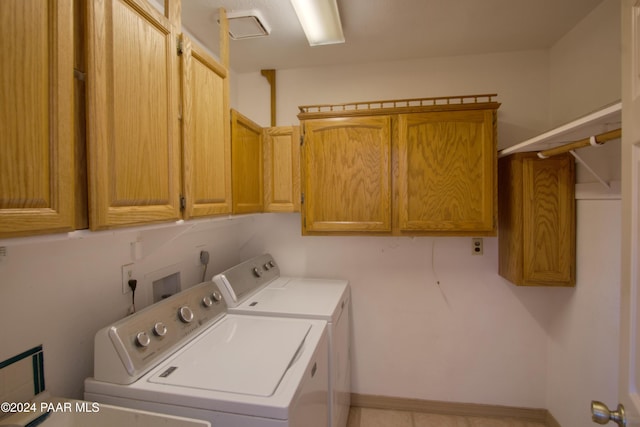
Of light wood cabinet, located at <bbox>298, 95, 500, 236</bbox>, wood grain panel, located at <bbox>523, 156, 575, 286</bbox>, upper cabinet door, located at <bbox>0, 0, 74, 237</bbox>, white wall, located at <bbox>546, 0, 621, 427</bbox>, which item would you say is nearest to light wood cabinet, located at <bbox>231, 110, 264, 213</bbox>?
light wood cabinet, located at <bbox>298, 95, 500, 236</bbox>

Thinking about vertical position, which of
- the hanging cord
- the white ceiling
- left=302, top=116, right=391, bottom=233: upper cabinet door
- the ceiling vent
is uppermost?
the white ceiling

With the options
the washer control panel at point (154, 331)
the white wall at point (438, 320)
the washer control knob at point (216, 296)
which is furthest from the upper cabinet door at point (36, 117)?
the white wall at point (438, 320)

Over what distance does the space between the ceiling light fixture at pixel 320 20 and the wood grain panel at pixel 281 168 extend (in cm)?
60

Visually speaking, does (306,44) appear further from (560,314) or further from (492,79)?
(560,314)

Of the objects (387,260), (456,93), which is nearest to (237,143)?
(387,260)

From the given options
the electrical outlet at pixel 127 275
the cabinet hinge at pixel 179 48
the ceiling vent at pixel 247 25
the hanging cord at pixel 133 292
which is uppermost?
the ceiling vent at pixel 247 25

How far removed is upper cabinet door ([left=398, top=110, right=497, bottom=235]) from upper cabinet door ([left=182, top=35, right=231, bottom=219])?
1096mm

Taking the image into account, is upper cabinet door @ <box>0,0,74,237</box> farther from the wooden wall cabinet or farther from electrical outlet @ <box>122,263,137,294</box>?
the wooden wall cabinet

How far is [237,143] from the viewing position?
66.8 inches

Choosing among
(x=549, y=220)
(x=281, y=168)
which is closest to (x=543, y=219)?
(x=549, y=220)

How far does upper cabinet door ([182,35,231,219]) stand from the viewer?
1214mm

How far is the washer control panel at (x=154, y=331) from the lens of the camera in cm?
108

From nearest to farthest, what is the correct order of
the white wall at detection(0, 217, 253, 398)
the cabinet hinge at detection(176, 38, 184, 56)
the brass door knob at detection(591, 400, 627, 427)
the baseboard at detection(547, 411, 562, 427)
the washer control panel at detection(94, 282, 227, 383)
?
the brass door knob at detection(591, 400, 627, 427)
the white wall at detection(0, 217, 253, 398)
the washer control panel at detection(94, 282, 227, 383)
the cabinet hinge at detection(176, 38, 184, 56)
the baseboard at detection(547, 411, 562, 427)

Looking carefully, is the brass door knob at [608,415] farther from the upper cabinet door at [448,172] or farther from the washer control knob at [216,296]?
the washer control knob at [216,296]
